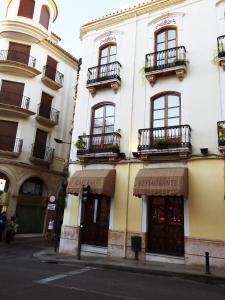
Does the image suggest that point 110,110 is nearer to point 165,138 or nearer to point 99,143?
point 99,143

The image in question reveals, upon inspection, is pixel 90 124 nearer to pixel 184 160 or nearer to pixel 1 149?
Answer: pixel 184 160

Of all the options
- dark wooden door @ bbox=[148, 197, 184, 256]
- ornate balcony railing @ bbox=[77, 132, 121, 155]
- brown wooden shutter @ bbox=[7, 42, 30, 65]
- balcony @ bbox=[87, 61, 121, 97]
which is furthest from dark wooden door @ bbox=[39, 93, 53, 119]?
dark wooden door @ bbox=[148, 197, 184, 256]

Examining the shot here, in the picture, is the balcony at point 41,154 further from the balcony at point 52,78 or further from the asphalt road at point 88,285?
the asphalt road at point 88,285

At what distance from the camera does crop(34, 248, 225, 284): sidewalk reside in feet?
32.2

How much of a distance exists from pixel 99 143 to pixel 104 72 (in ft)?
13.7

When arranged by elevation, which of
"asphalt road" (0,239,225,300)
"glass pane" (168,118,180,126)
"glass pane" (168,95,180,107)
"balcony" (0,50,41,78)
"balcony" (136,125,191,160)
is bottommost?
"asphalt road" (0,239,225,300)

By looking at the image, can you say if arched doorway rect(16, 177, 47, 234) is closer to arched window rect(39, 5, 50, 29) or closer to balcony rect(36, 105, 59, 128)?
balcony rect(36, 105, 59, 128)

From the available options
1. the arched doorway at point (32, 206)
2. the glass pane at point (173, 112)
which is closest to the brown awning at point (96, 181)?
the glass pane at point (173, 112)

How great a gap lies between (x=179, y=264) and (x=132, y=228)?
2548mm

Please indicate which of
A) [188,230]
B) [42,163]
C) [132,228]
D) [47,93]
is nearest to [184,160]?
[188,230]

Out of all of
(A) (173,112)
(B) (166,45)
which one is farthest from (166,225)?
(B) (166,45)

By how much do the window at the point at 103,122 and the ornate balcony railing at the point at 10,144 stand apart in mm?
7783

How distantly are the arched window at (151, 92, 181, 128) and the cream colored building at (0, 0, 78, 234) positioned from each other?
32.8ft

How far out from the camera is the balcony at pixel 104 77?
15.4 m
